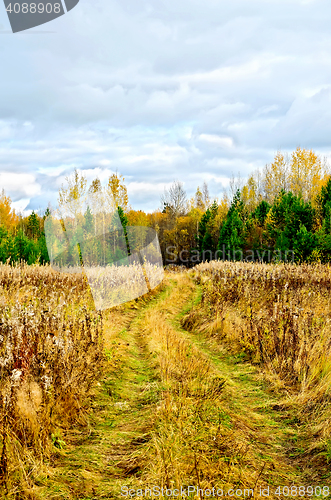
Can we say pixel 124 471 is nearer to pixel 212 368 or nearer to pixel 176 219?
pixel 212 368

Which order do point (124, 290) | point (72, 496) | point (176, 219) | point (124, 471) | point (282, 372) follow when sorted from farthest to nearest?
point (176, 219) < point (124, 290) < point (282, 372) < point (124, 471) < point (72, 496)

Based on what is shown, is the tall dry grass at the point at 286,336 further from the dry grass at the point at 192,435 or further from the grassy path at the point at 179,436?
the dry grass at the point at 192,435

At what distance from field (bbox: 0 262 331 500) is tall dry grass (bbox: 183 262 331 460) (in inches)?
0.9

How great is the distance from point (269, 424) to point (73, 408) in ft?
6.55

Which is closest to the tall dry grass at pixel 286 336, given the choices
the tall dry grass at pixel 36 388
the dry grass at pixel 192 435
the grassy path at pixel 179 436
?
the grassy path at pixel 179 436

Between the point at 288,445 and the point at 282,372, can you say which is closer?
the point at 288,445

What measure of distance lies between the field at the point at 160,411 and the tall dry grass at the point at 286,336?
0.02 meters

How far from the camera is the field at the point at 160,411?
7.68 feet

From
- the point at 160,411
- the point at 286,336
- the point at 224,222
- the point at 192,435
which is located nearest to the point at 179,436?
the point at 192,435

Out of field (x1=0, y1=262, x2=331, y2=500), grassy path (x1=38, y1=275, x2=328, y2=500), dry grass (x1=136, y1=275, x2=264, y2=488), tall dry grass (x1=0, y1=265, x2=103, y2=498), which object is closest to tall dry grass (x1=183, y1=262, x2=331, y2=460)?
field (x1=0, y1=262, x2=331, y2=500)

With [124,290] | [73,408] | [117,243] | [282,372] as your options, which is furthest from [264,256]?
[73,408]

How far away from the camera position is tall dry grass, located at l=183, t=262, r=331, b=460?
3640 mm

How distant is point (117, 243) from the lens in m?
27.4

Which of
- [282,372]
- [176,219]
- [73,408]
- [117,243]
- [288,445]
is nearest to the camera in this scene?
[288,445]
